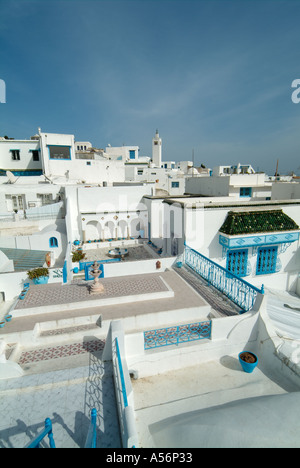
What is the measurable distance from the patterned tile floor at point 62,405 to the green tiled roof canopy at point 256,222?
26.8 ft

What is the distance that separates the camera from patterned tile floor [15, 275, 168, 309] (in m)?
8.38

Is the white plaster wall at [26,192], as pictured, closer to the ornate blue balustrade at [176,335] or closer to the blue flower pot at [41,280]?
the blue flower pot at [41,280]

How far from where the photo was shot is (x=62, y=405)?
497 cm

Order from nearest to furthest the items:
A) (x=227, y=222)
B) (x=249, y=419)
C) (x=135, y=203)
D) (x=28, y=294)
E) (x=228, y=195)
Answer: (x=249, y=419) → (x=28, y=294) → (x=227, y=222) → (x=228, y=195) → (x=135, y=203)

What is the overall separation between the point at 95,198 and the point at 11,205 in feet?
24.6

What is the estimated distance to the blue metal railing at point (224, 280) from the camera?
7.69 metres

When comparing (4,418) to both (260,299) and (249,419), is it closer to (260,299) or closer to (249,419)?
(249,419)

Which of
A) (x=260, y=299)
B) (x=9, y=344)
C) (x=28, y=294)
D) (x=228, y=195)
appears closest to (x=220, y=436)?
(x=260, y=299)

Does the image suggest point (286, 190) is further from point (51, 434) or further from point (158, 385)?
point (51, 434)

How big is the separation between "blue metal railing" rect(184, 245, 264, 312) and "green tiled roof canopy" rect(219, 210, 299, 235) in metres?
2.02

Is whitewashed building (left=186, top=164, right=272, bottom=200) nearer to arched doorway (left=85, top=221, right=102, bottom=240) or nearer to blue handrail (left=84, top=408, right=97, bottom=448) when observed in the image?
arched doorway (left=85, top=221, right=102, bottom=240)

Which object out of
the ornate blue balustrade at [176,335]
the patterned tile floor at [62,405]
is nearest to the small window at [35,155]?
the patterned tile floor at [62,405]

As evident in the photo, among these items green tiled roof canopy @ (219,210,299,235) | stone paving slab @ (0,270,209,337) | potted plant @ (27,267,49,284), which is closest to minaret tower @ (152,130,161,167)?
green tiled roof canopy @ (219,210,299,235)
